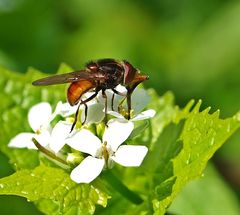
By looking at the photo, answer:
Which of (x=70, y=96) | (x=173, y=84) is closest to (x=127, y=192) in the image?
(x=70, y=96)

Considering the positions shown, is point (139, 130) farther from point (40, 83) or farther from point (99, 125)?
point (40, 83)

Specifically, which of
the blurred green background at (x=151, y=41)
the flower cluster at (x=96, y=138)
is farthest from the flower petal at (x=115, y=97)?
the blurred green background at (x=151, y=41)

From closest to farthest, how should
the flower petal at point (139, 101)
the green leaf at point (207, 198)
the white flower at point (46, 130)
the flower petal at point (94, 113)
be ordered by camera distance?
the white flower at point (46, 130), the flower petal at point (94, 113), the flower petal at point (139, 101), the green leaf at point (207, 198)

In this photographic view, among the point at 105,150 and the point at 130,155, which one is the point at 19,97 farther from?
the point at 130,155

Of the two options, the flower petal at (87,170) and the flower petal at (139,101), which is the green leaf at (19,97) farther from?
the flower petal at (87,170)

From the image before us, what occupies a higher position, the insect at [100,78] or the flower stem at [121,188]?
the insect at [100,78]

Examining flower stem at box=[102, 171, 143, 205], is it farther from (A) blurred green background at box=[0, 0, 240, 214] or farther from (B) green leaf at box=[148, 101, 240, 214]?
(A) blurred green background at box=[0, 0, 240, 214]

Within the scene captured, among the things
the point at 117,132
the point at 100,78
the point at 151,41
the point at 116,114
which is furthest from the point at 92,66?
the point at 151,41
